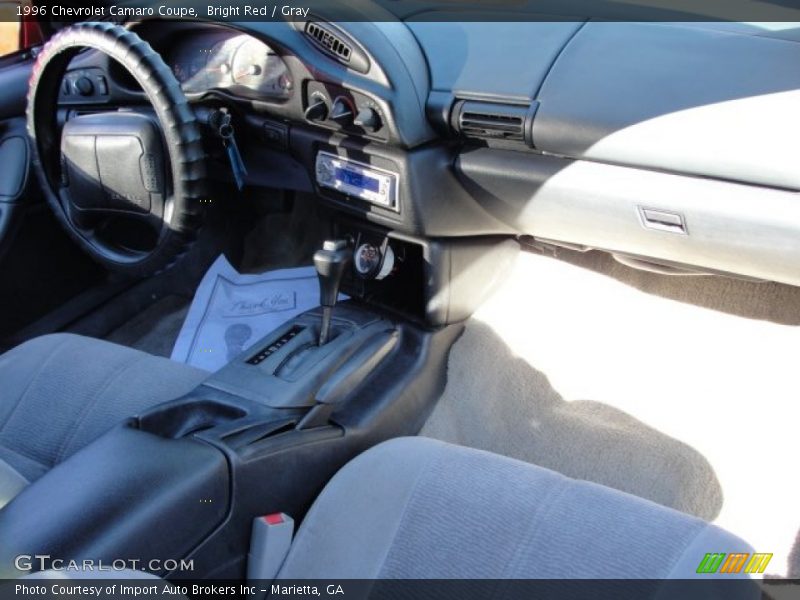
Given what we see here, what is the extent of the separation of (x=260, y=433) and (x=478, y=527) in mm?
380

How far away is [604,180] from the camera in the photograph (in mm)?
1335

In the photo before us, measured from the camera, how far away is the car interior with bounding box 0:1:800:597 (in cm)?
100

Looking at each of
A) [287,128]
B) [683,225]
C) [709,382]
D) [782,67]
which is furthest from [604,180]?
[287,128]

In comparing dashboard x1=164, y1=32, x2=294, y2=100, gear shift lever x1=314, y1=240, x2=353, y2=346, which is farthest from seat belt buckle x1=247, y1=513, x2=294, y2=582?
dashboard x1=164, y1=32, x2=294, y2=100

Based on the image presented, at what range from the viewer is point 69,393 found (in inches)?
53.1

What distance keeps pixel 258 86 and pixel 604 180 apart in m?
0.65

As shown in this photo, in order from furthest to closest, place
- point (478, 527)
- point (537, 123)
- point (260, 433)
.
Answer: point (537, 123)
point (260, 433)
point (478, 527)

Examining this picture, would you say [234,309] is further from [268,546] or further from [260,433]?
[268,546]

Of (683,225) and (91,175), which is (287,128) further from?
(683,225)

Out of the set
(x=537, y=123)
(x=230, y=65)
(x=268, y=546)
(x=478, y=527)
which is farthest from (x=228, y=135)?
(x=478, y=527)

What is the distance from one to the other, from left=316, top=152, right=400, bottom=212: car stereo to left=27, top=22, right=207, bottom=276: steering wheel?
0.22m

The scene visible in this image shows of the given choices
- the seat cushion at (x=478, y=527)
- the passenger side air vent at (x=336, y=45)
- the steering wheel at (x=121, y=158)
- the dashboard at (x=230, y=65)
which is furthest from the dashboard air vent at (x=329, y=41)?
the seat cushion at (x=478, y=527)

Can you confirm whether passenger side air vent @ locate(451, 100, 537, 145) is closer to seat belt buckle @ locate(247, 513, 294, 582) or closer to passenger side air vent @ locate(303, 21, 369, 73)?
passenger side air vent @ locate(303, 21, 369, 73)

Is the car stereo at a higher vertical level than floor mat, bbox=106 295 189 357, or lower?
higher
